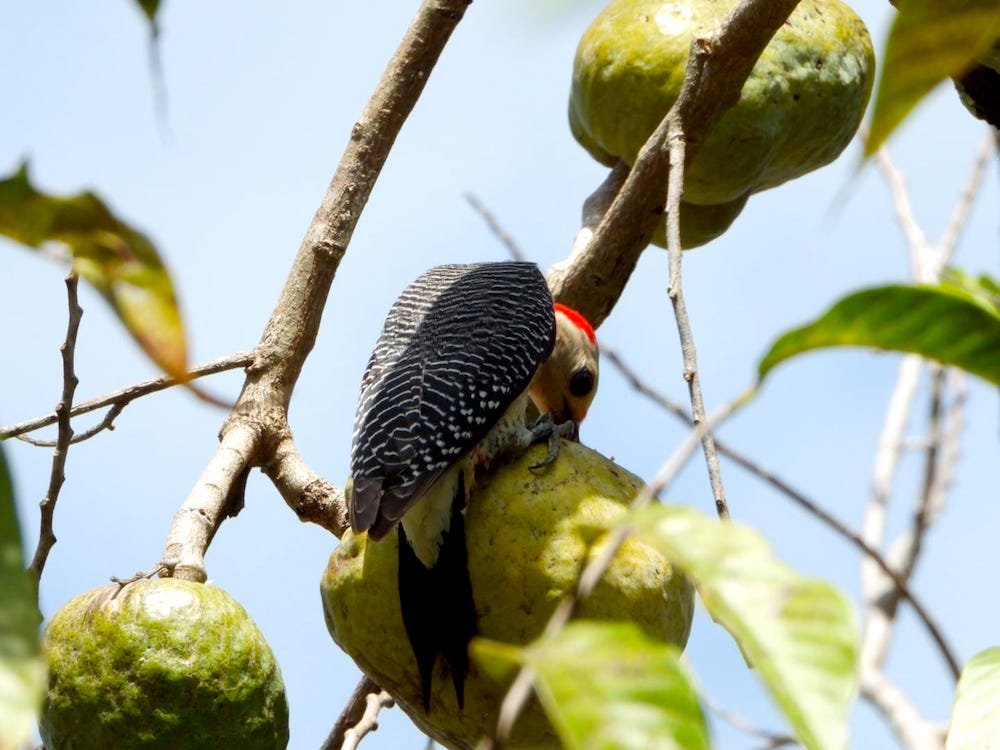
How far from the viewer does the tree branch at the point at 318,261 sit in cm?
299

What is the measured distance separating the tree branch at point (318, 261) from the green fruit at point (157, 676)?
0.41m

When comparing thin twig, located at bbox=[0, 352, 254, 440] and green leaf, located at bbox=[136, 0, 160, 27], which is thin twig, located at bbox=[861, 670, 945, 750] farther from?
green leaf, located at bbox=[136, 0, 160, 27]

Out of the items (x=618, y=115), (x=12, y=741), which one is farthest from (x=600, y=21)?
(x=12, y=741)

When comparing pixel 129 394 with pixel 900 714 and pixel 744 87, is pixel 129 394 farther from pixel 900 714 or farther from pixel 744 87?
pixel 900 714

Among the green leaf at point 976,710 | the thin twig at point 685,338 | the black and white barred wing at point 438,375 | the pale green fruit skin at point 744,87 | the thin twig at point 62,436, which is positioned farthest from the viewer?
the pale green fruit skin at point 744,87

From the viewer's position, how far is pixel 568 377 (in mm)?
4195

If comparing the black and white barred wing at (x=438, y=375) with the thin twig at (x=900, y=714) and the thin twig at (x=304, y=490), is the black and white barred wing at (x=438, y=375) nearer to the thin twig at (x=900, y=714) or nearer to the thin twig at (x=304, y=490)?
the thin twig at (x=304, y=490)

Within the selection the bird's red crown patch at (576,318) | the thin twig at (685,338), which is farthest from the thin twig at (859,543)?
the bird's red crown patch at (576,318)

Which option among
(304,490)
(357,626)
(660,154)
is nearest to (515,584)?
(357,626)

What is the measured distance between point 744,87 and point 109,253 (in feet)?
9.14

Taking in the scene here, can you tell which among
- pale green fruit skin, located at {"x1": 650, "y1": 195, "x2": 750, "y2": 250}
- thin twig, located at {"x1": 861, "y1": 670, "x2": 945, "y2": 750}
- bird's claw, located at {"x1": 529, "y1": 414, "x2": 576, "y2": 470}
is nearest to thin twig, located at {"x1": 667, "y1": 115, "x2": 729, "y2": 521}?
bird's claw, located at {"x1": 529, "y1": 414, "x2": 576, "y2": 470}

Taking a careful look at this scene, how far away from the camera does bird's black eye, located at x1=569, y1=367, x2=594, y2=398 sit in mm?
4184

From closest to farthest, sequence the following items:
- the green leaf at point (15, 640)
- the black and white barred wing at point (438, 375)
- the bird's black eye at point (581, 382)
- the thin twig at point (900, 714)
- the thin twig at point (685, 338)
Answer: the green leaf at point (15, 640)
the thin twig at point (685, 338)
the black and white barred wing at point (438, 375)
the bird's black eye at point (581, 382)
the thin twig at point (900, 714)

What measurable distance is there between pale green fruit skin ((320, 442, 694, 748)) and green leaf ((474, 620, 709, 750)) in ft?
4.84
